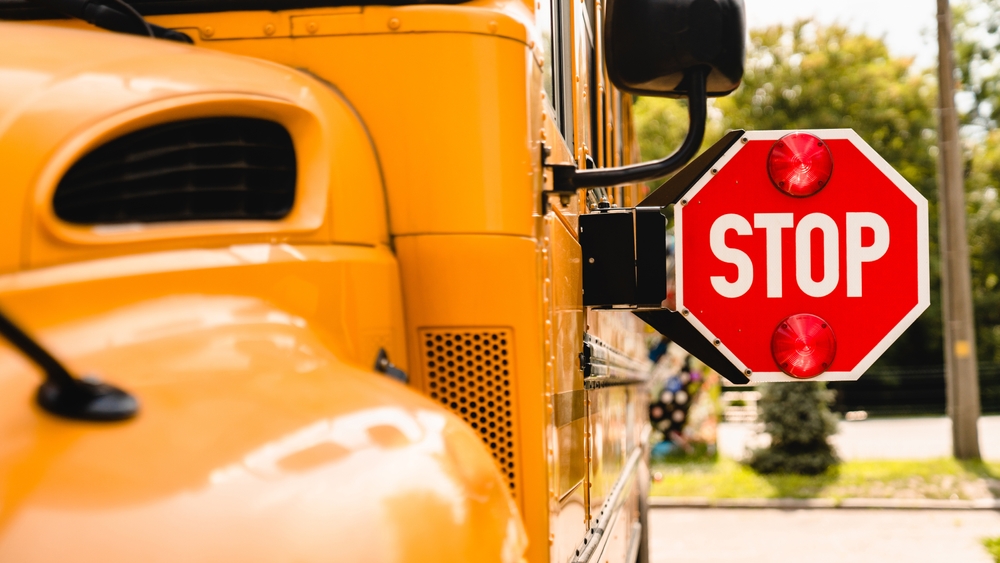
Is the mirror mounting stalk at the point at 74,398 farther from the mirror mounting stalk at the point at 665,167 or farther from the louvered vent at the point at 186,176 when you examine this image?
the mirror mounting stalk at the point at 665,167

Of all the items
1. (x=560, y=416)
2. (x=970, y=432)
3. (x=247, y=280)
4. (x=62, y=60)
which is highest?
(x=62, y=60)

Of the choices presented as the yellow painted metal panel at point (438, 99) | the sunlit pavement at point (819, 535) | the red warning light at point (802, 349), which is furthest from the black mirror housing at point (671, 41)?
the sunlit pavement at point (819, 535)

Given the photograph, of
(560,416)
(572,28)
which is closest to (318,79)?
(560,416)

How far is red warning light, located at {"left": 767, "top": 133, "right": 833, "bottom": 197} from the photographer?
8.13 feet

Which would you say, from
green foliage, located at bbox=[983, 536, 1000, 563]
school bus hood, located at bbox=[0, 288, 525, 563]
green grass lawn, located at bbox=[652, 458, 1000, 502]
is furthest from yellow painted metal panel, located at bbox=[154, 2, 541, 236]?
green grass lawn, located at bbox=[652, 458, 1000, 502]

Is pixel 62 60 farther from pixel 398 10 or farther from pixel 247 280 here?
pixel 398 10

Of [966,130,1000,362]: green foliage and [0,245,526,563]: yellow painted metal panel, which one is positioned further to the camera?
[966,130,1000,362]: green foliage

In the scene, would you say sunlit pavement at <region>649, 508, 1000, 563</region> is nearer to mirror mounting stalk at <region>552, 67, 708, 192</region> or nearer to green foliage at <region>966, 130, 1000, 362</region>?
mirror mounting stalk at <region>552, 67, 708, 192</region>

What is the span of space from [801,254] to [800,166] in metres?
0.22

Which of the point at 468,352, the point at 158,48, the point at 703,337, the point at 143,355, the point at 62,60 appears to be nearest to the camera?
the point at 143,355

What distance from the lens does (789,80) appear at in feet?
93.8

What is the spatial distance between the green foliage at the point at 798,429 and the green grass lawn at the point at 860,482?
16 cm

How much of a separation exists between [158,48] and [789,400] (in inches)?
445

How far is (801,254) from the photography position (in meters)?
2.47
